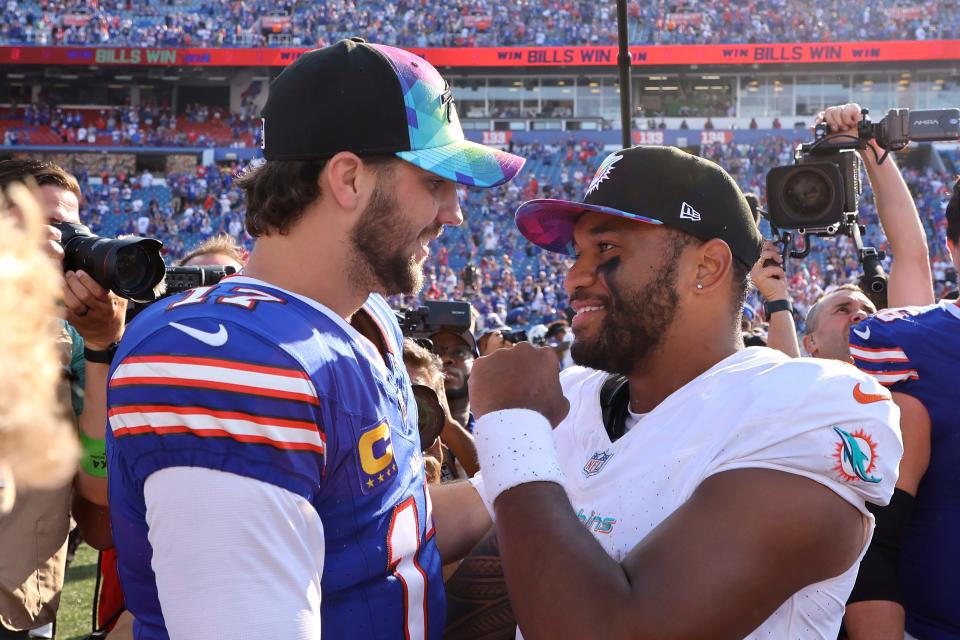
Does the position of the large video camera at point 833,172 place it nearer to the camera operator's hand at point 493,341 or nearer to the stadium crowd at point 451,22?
the camera operator's hand at point 493,341

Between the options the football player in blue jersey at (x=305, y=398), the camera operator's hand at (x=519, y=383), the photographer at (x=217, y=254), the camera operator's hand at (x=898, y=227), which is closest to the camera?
the football player in blue jersey at (x=305, y=398)

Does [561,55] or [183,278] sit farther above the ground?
[561,55]

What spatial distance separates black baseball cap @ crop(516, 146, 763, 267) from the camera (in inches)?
70.8

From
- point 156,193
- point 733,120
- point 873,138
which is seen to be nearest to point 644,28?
point 733,120

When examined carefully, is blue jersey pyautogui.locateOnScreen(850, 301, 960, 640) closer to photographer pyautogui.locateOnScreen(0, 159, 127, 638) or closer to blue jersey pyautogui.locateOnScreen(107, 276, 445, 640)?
blue jersey pyautogui.locateOnScreen(107, 276, 445, 640)

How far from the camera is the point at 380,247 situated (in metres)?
1.62

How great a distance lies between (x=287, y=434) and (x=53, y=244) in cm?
106

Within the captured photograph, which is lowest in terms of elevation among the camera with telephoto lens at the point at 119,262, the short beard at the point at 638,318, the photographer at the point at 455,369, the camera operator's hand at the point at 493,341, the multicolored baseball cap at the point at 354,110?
the camera operator's hand at the point at 493,341

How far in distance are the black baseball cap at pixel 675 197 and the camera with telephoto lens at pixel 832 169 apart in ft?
4.38

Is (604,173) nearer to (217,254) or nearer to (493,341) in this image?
(217,254)

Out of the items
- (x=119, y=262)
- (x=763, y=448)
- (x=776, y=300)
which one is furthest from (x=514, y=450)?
(x=776, y=300)

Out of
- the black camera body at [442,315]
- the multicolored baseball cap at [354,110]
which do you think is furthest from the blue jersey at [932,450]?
the black camera body at [442,315]

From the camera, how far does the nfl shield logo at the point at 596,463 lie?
1.73 metres

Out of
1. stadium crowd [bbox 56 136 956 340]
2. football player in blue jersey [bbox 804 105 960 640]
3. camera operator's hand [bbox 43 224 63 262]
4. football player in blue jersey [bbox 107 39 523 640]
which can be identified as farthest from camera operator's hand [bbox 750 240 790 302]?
stadium crowd [bbox 56 136 956 340]
